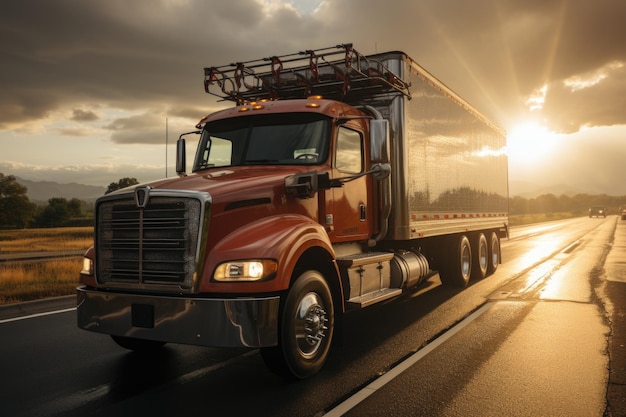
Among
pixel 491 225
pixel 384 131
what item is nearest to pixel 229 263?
pixel 384 131

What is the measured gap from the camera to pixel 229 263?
4590mm

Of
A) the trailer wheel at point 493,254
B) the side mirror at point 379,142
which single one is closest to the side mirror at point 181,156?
the side mirror at point 379,142

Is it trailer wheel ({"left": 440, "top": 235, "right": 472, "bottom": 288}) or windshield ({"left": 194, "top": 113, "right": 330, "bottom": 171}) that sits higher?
windshield ({"left": 194, "top": 113, "right": 330, "bottom": 171})

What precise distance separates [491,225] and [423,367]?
28.4ft

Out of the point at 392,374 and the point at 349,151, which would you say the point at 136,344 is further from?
the point at 349,151

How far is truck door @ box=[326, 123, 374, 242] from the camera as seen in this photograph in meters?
6.37

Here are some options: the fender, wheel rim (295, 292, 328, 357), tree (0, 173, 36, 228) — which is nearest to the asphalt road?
wheel rim (295, 292, 328, 357)

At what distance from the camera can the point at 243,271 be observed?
456cm

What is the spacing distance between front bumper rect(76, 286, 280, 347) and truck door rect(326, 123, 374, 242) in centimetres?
187

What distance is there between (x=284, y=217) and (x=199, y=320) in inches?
53.7

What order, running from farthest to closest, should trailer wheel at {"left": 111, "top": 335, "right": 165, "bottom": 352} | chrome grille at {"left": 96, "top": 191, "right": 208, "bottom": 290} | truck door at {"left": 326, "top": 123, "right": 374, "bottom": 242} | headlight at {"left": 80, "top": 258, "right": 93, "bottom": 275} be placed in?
truck door at {"left": 326, "top": 123, "right": 374, "bottom": 242} → trailer wheel at {"left": 111, "top": 335, "right": 165, "bottom": 352} → headlight at {"left": 80, "top": 258, "right": 93, "bottom": 275} → chrome grille at {"left": 96, "top": 191, "right": 208, "bottom": 290}

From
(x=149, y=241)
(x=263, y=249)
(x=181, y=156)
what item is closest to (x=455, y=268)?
(x=181, y=156)

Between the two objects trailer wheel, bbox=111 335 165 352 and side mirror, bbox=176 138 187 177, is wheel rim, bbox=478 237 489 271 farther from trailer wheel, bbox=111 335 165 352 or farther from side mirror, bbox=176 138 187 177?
trailer wheel, bbox=111 335 165 352

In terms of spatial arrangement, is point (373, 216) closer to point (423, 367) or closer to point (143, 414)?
point (423, 367)
